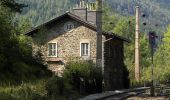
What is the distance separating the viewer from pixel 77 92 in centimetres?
3581

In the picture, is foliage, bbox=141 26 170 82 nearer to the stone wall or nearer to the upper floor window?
the stone wall

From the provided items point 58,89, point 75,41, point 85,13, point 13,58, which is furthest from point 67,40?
point 58,89

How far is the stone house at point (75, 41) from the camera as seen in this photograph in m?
51.0

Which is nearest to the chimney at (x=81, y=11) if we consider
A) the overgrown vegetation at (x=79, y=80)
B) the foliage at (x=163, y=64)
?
the overgrown vegetation at (x=79, y=80)

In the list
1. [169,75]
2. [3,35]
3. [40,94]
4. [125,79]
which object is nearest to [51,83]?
[40,94]

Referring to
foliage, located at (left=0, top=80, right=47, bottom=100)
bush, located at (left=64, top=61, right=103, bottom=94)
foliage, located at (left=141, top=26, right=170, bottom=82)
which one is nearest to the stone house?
bush, located at (left=64, top=61, right=103, bottom=94)

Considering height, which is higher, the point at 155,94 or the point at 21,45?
the point at 21,45

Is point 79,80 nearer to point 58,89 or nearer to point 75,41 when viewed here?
point 58,89

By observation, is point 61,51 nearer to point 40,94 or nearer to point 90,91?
point 90,91

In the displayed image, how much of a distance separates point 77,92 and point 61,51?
17.1 metres

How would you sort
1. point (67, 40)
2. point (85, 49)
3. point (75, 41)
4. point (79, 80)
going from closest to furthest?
point (79, 80) < point (85, 49) < point (75, 41) < point (67, 40)

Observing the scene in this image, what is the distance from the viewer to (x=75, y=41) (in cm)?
5191

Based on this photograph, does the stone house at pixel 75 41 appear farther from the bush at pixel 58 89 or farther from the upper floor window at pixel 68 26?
the bush at pixel 58 89

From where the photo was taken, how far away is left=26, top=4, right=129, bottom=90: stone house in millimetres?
50969
